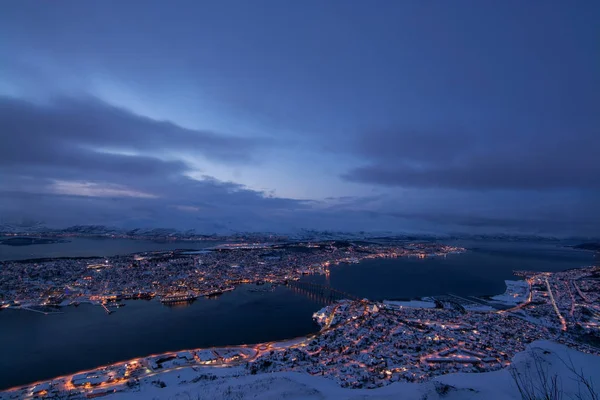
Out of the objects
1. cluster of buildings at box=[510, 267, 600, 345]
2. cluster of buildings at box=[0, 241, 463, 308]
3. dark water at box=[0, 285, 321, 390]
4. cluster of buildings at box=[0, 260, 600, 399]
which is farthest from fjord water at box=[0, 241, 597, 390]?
cluster of buildings at box=[510, 267, 600, 345]

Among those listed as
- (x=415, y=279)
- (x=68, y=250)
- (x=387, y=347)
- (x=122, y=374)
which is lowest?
(x=122, y=374)

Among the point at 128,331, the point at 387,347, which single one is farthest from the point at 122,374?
the point at 387,347

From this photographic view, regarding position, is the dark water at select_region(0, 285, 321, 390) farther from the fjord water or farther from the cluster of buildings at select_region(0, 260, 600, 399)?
the cluster of buildings at select_region(0, 260, 600, 399)

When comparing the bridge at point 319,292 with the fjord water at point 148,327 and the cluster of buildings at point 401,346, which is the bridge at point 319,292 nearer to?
the fjord water at point 148,327

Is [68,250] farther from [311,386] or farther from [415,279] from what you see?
[311,386]

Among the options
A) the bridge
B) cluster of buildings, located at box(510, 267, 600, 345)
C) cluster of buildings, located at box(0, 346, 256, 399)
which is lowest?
cluster of buildings, located at box(0, 346, 256, 399)

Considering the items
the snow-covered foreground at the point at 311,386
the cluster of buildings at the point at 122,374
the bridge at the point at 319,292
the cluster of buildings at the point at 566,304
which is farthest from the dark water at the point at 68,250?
the cluster of buildings at the point at 566,304
